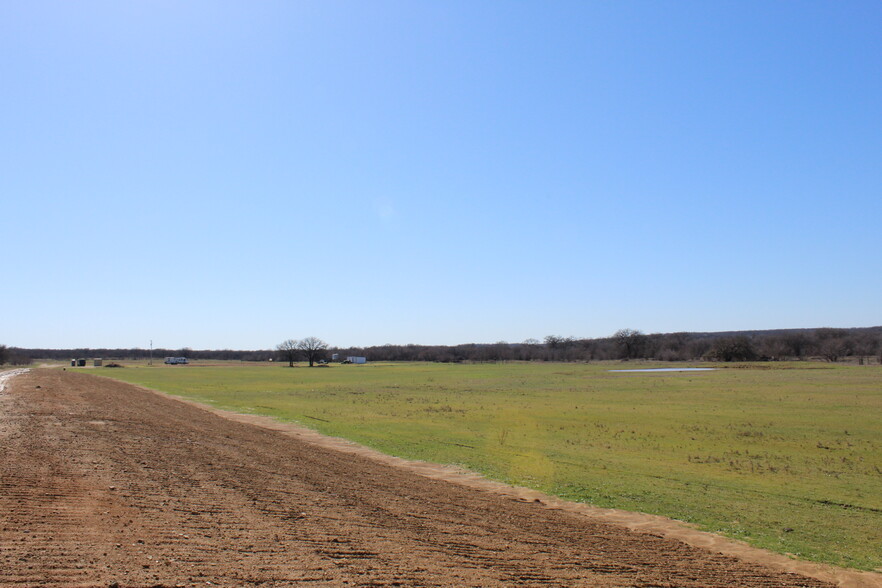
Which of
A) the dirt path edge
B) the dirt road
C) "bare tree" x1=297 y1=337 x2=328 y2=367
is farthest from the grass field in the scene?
"bare tree" x1=297 y1=337 x2=328 y2=367

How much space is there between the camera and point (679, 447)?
2684 cm

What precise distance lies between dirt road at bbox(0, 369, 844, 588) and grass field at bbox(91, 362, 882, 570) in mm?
3644

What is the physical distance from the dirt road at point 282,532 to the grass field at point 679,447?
3.64 metres

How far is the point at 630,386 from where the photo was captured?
65625 mm

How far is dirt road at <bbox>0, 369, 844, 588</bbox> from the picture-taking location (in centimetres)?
823

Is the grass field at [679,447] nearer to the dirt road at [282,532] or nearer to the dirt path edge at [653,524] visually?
the dirt path edge at [653,524]

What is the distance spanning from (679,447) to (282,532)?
20920mm

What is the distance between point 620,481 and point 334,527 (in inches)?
435

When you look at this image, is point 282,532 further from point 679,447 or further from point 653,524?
point 679,447

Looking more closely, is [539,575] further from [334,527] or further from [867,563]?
[867,563]

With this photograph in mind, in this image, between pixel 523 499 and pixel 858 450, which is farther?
pixel 858 450

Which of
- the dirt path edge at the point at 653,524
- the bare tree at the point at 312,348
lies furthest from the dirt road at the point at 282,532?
the bare tree at the point at 312,348

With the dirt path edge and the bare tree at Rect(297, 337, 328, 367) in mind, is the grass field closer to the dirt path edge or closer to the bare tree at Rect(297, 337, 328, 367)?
the dirt path edge

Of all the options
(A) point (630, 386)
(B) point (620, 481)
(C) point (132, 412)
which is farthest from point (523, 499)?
(A) point (630, 386)
